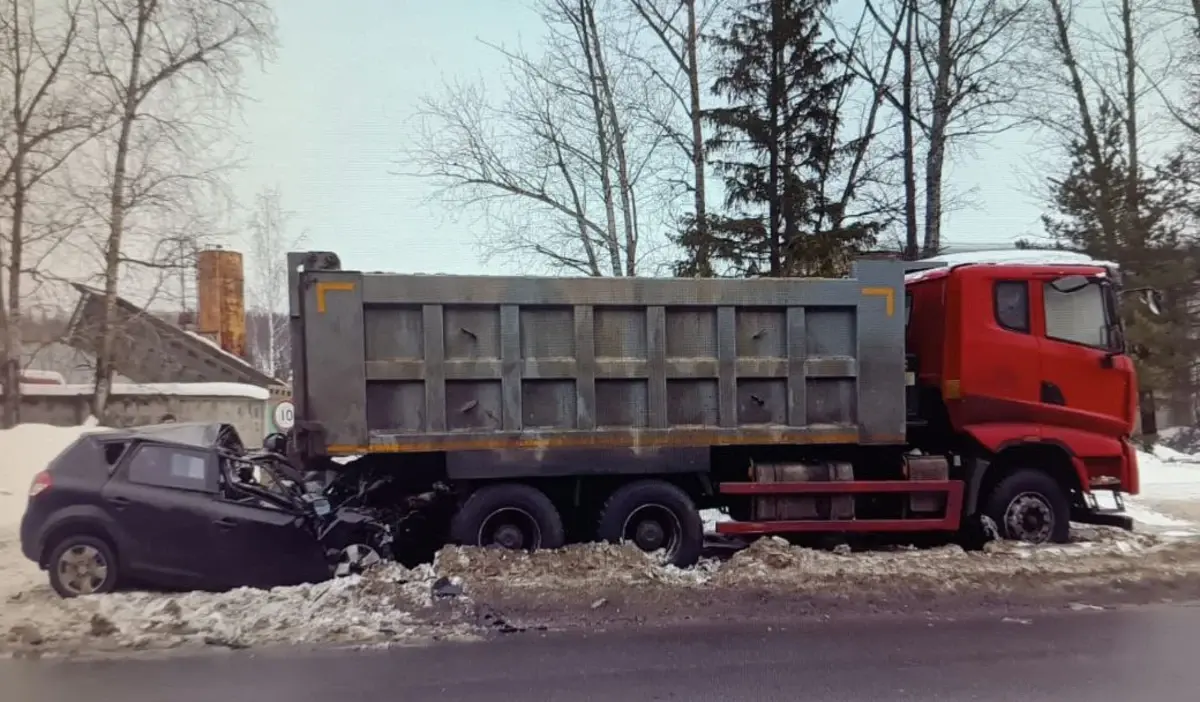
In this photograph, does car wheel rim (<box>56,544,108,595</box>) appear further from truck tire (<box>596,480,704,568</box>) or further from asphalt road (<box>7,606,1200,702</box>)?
truck tire (<box>596,480,704,568</box>)

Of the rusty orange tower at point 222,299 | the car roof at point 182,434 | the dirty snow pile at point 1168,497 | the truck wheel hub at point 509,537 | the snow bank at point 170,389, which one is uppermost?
the rusty orange tower at point 222,299

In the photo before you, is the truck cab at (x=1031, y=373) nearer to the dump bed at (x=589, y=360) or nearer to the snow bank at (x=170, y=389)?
the dump bed at (x=589, y=360)

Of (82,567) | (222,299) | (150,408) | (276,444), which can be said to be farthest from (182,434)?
(222,299)

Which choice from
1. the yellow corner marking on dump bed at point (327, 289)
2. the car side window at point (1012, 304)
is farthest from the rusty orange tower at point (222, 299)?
the car side window at point (1012, 304)

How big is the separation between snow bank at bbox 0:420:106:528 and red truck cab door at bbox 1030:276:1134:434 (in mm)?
9334

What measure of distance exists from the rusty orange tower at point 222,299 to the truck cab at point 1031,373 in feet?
36.5

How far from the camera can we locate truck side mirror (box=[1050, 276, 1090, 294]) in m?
8.41

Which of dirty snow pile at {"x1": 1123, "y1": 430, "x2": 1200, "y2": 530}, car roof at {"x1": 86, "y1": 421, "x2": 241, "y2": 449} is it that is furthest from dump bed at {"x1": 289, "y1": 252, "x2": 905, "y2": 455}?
dirty snow pile at {"x1": 1123, "y1": 430, "x2": 1200, "y2": 530}

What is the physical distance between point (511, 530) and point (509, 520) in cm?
9

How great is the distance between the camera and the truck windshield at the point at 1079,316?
844 centimetres

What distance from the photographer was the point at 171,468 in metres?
7.10

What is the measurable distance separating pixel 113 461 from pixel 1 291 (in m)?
5.81

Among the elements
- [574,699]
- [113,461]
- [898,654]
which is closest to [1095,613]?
[898,654]

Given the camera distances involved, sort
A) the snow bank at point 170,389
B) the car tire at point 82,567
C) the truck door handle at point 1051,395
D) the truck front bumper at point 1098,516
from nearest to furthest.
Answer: the car tire at point 82,567, the truck door handle at point 1051,395, the truck front bumper at point 1098,516, the snow bank at point 170,389
